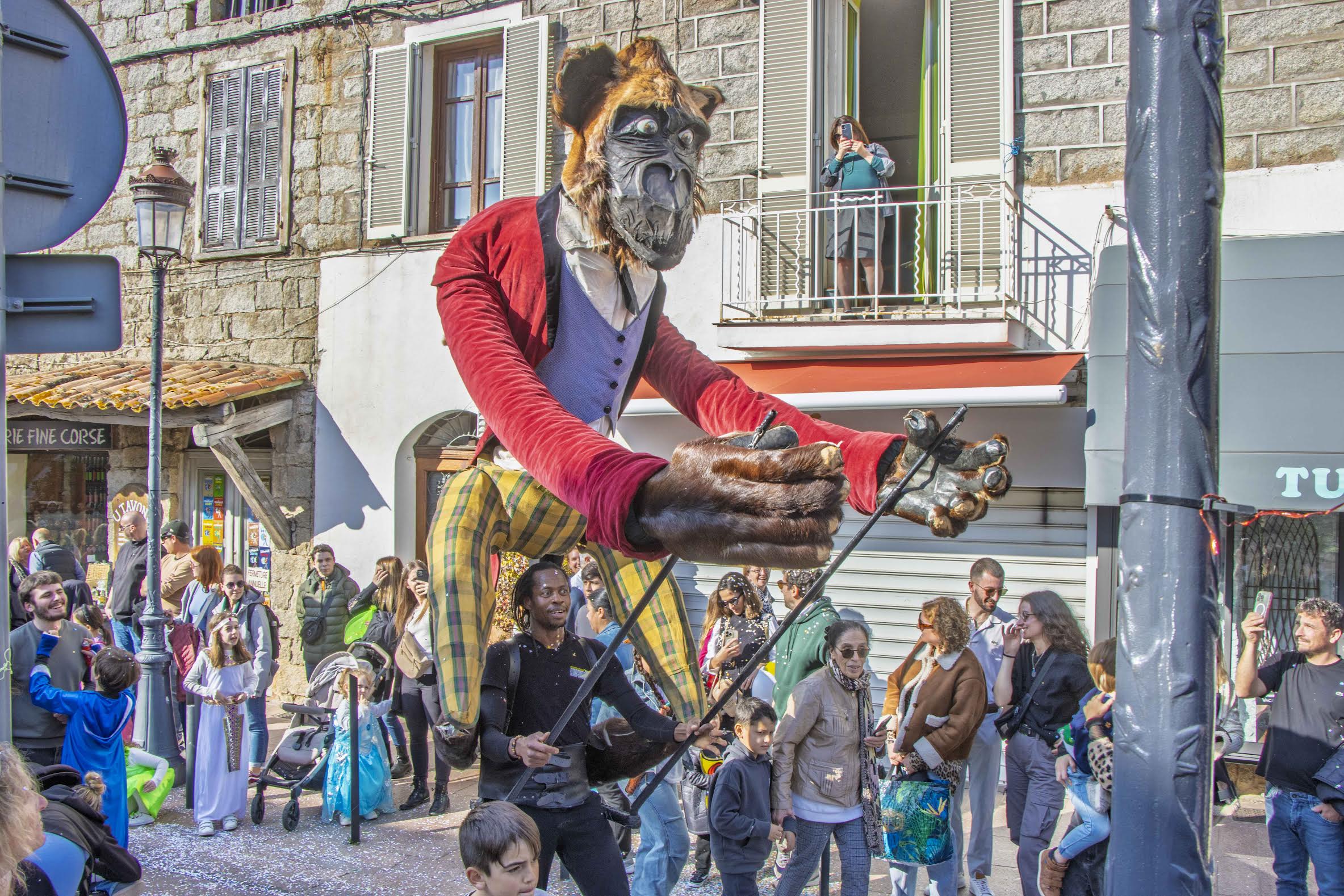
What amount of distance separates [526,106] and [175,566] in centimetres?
483

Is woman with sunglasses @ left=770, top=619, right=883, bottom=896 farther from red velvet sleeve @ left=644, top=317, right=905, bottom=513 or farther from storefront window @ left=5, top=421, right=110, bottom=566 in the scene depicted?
storefront window @ left=5, top=421, right=110, bottom=566

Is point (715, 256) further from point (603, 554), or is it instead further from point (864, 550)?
point (603, 554)

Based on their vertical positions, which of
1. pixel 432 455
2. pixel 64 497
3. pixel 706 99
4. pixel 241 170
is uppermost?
pixel 241 170

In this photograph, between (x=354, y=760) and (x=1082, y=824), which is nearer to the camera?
(x=1082, y=824)

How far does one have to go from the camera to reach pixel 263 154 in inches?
447

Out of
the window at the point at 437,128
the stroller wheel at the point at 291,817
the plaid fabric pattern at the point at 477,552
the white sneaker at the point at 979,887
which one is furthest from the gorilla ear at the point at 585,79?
the window at the point at 437,128

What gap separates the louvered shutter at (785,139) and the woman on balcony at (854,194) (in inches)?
12.6

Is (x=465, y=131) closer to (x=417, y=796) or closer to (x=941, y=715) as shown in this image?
(x=417, y=796)

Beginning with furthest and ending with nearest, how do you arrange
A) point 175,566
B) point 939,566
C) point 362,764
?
point 175,566
point 939,566
point 362,764

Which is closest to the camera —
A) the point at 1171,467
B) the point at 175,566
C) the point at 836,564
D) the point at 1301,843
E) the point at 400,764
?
the point at 1171,467

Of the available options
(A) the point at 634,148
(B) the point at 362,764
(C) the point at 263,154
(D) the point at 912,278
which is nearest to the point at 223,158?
(C) the point at 263,154

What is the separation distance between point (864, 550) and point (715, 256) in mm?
2617

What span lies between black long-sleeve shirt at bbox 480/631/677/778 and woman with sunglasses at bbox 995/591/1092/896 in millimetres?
2352

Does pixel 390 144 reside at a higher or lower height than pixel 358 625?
higher
